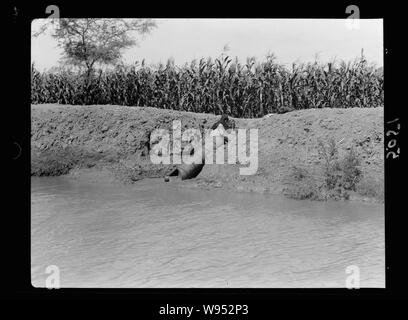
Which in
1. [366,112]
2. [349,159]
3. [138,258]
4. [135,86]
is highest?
[135,86]

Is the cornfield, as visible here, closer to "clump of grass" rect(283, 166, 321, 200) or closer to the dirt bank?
the dirt bank

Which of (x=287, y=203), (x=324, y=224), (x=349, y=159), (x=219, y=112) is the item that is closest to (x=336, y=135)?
(x=349, y=159)

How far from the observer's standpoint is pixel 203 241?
8586 mm

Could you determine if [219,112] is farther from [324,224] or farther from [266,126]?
[324,224]

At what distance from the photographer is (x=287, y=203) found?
11.9 m

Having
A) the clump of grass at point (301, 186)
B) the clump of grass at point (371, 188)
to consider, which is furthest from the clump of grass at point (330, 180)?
the clump of grass at point (371, 188)

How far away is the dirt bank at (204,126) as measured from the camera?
13656 millimetres

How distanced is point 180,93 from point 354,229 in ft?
44.6

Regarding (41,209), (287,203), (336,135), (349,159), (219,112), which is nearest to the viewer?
(41,209)

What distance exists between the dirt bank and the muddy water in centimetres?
142
